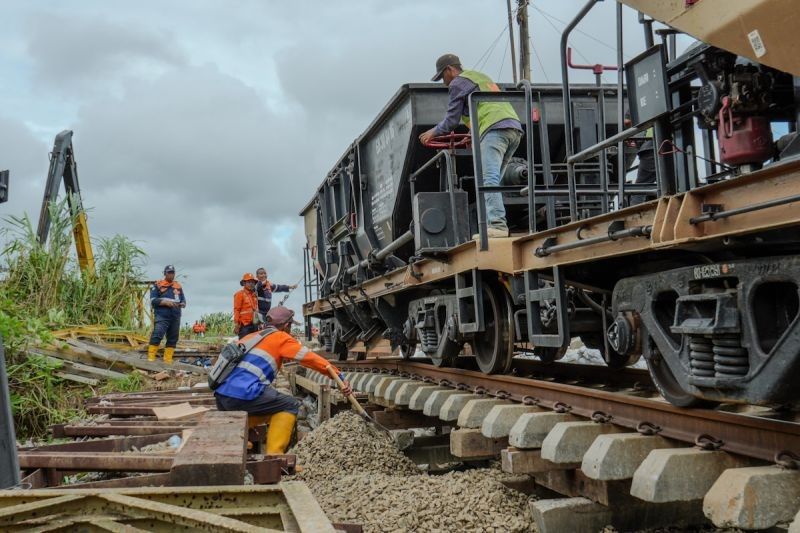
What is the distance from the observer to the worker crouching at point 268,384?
20.7ft

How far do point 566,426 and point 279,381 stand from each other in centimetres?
925

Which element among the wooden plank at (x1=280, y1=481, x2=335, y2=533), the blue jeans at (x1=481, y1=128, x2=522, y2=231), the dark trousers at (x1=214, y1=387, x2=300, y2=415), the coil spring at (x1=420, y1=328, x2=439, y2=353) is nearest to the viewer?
the wooden plank at (x1=280, y1=481, x2=335, y2=533)

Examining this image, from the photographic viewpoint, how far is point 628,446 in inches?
145

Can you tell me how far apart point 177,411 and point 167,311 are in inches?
285

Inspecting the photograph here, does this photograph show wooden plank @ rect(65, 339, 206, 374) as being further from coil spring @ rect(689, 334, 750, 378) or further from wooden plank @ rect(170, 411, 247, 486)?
coil spring @ rect(689, 334, 750, 378)

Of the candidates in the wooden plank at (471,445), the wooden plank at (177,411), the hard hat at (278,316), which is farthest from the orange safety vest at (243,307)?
the wooden plank at (471,445)

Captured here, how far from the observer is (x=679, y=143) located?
3.71 meters

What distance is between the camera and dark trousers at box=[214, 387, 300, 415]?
20.7 feet

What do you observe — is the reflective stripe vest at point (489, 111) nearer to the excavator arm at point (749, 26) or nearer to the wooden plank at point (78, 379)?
the excavator arm at point (749, 26)

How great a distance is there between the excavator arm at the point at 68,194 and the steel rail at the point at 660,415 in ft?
36.6

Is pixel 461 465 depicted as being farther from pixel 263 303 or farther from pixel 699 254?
pixel 263 303

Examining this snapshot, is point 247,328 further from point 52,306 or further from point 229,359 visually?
point 229,359

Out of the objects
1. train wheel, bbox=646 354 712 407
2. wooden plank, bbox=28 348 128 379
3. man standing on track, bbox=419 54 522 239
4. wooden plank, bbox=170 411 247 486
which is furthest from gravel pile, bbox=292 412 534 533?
wooden plank, bbox=28 348 128 379

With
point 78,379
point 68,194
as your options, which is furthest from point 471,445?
point 68,194
